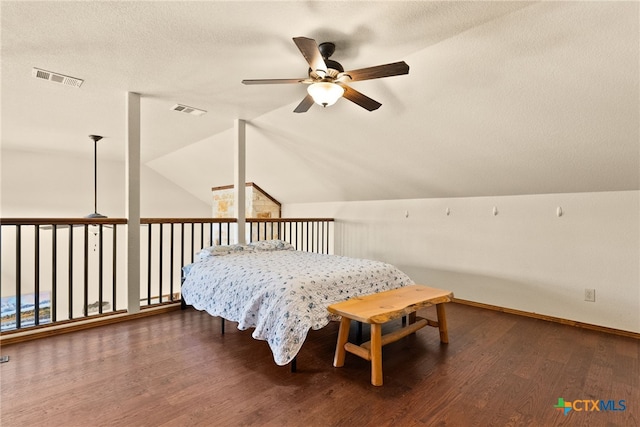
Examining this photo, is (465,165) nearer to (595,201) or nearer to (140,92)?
(595,201)

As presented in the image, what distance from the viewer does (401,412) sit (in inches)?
70.5

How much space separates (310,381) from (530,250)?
9.27 ft

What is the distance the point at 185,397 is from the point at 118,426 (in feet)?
1.14

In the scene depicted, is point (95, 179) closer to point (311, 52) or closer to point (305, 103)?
point (305, 103)

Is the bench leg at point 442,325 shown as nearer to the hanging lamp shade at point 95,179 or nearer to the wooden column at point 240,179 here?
the wooden column at point 240,179

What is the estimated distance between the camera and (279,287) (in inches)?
91.9

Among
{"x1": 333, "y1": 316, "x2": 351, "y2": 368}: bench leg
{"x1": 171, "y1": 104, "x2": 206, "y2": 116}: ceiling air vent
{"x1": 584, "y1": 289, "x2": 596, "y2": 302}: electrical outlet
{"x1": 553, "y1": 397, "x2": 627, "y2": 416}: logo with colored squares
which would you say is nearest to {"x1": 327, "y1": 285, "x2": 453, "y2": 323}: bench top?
{"x1": 333, "y1": 316, "x2": 351, "y2": 368}: bench leg

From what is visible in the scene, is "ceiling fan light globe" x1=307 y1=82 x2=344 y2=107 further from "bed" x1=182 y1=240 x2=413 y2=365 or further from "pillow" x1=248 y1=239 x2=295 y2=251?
"pillow" x1=248 y1=239 x2=295 y2=251

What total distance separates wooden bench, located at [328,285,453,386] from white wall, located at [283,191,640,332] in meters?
1.46

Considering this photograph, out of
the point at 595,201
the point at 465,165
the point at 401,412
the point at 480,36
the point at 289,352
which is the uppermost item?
the point at 480,36

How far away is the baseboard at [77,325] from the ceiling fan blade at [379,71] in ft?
9.99

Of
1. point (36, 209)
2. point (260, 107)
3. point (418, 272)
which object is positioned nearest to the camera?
point (260, 107)

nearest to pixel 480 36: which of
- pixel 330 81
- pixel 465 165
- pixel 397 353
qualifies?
pixel 330 81

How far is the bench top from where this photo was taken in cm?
214
